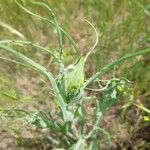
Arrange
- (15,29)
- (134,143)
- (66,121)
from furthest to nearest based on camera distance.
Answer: (15,29) < (134,143) < (66,121)

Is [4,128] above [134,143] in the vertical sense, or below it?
above

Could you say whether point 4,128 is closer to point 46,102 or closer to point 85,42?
point 46,102

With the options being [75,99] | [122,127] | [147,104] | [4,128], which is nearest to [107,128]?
[122,127]

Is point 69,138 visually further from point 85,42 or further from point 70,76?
point 85,42

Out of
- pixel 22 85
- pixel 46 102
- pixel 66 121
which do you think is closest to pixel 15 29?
pixel 22 85

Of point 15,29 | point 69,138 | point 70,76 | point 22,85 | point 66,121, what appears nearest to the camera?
point 70,76

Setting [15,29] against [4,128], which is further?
[15,29]

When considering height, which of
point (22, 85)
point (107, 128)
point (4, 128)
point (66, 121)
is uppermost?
point (22, 85)
